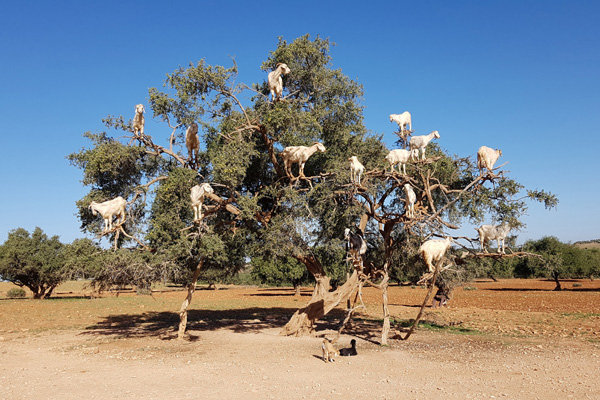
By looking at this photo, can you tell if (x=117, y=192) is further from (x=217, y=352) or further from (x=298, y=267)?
(x=298, y=267)

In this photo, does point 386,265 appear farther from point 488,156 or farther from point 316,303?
point 488,156

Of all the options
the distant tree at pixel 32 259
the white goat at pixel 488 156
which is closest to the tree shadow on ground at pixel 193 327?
the white goat at pixel 488 156

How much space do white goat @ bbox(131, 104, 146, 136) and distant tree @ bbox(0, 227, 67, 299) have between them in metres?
25.5

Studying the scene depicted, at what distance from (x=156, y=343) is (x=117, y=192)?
219 inches

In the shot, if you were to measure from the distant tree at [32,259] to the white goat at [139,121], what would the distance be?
25538 mm

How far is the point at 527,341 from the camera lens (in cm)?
1426

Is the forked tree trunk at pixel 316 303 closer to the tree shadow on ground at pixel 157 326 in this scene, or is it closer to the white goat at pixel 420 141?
the tree shadow on ground at pixel 157 326

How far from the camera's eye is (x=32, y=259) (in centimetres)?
3441

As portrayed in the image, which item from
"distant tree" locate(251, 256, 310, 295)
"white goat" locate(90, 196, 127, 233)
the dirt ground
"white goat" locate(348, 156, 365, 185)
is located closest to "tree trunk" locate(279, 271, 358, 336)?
the dirt ground

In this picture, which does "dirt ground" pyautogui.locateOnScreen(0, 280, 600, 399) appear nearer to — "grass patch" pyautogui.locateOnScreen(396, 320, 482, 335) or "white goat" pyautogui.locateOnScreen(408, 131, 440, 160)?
"grass patch" pyautogui.locateOnScreen(396, 320, 482, 335)

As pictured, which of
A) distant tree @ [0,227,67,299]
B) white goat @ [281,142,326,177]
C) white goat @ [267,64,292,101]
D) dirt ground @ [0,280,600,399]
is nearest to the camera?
dirt ground @ [0,280,600,399]

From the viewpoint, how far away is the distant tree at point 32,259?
111 ft

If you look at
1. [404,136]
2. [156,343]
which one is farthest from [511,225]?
[156,343]

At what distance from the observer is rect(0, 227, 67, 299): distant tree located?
111ft
